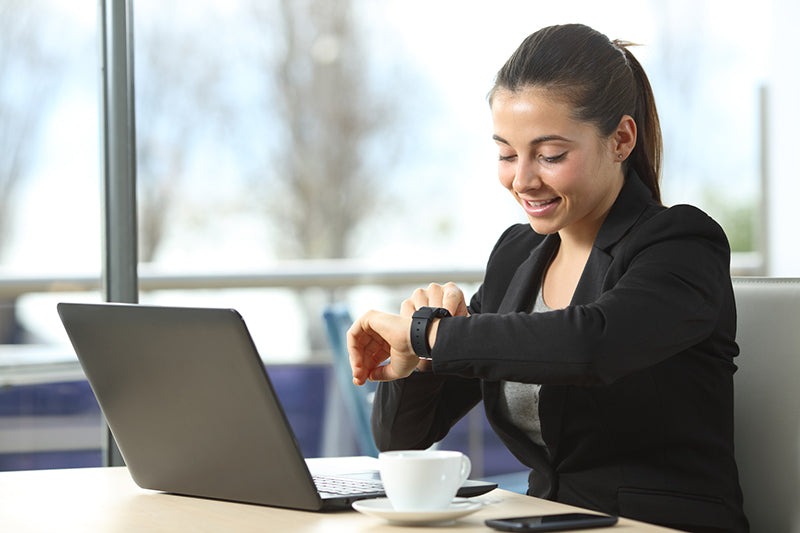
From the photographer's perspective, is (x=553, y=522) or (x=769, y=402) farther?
(x=769, y=402)

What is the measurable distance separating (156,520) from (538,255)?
74 cm

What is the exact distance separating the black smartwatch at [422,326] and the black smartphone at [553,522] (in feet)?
0.85

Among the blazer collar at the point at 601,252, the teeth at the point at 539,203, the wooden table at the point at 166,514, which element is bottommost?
the wooden table at the point at 166,514

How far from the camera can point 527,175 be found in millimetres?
1314

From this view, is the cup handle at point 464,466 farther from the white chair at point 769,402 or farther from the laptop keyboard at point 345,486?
the white chair at point 769,402

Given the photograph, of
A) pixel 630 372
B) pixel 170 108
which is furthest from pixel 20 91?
pixel 630 372

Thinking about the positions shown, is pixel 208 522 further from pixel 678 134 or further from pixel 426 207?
pixel 678 134

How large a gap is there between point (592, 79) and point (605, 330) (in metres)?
0.41

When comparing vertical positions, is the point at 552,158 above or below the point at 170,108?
below

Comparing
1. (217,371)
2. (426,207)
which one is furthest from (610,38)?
(426,207)

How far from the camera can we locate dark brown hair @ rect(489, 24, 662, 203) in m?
1.33

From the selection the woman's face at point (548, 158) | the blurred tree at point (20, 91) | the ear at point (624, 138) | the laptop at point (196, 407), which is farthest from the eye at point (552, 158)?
the blurred tree at point (20, 91)

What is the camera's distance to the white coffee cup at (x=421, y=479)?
911 millimetres

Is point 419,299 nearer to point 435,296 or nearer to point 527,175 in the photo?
point 435,296
